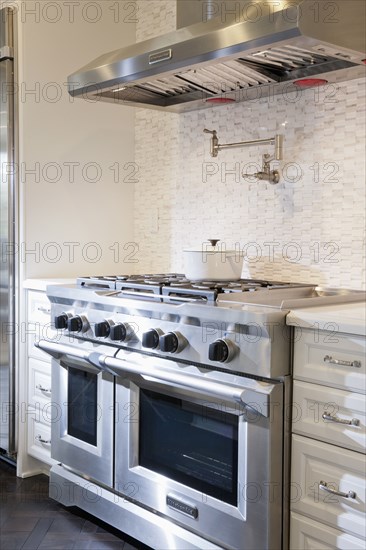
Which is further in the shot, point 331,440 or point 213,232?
point 213,232

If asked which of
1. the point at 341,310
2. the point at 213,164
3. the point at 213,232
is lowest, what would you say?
the point at 341,310

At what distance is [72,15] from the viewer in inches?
124

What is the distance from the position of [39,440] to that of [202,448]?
1.12 m

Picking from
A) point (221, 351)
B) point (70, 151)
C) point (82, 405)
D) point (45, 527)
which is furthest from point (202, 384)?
point (70, 151)

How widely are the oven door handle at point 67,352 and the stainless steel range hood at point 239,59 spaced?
1041 mm

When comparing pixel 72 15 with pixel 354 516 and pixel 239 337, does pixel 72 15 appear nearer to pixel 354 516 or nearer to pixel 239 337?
pixel 239 337

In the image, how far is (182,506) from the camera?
7.06 feet

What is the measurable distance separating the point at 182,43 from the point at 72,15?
1.15 m

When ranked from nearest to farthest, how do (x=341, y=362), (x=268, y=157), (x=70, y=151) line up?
1. (x=341, y=362)
2. (x=268, y=157)
3. (x=70, y=151)

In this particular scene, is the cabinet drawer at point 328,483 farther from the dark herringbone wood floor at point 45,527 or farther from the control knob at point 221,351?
the dark herringbone wood floor at point 45,527

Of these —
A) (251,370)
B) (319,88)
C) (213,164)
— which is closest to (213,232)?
(213,164)

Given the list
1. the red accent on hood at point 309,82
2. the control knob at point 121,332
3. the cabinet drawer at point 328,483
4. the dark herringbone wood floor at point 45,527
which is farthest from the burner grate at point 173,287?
the dark herringbone wood floor at point 45,527

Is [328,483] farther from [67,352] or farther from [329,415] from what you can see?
[67,352]

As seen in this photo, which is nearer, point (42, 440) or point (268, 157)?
point (268, 157)
